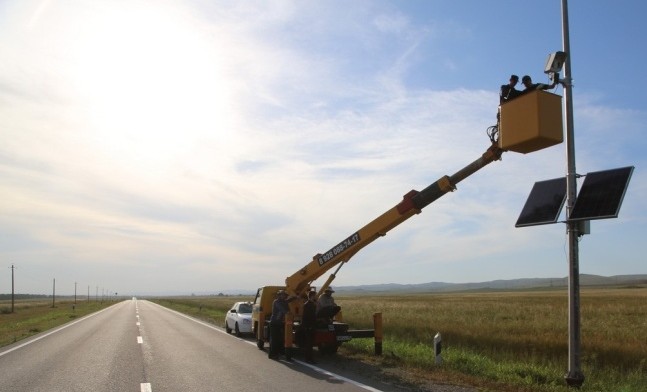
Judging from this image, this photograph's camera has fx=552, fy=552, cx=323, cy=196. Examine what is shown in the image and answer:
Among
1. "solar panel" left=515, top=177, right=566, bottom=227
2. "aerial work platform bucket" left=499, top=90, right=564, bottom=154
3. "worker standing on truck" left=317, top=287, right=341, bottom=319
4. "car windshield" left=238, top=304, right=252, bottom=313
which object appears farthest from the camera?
"car windshield" left=238, top=304, right=252, bottom=313

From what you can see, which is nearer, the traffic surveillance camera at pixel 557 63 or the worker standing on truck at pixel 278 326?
the traffic surveillance camera at pixel 557 63

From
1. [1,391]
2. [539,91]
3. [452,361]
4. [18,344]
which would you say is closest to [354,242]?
[452,361]

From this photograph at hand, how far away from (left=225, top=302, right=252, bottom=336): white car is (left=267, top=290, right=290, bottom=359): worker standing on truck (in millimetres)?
7121

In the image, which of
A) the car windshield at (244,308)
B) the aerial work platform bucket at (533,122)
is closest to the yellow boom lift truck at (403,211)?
the aerial work platform bucket at (533,122)

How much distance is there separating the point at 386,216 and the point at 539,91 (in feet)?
17.6

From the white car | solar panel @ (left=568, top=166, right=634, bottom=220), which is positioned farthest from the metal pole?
the white car

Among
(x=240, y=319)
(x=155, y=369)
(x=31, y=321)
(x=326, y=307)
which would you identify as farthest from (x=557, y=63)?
(x=31, y=321)

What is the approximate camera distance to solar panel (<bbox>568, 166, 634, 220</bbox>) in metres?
9.48

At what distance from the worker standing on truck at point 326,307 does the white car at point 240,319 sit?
24.8 feet

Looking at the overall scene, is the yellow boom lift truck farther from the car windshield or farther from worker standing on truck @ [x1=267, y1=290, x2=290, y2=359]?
the car windshield

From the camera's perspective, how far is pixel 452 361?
1352cm

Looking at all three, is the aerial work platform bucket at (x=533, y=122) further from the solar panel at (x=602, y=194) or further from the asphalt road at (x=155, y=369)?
the asphalt road at (x=155, y=369)

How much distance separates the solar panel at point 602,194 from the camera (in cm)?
948

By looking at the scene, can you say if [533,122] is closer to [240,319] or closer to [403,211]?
[403,211]
